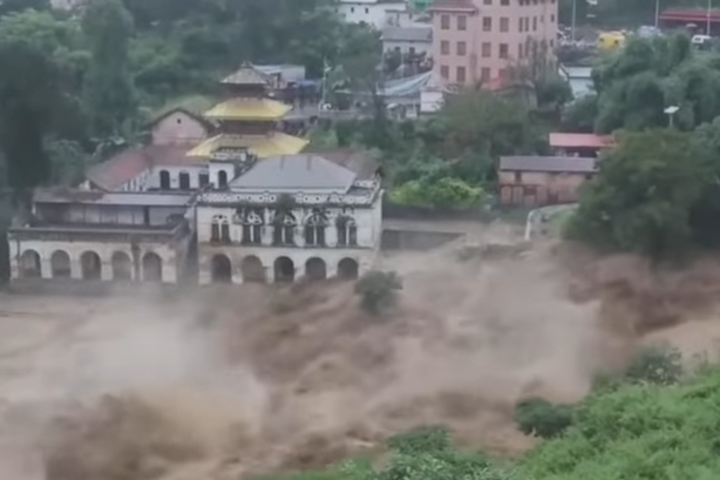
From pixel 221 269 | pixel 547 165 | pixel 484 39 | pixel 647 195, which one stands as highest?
pixel 484 39

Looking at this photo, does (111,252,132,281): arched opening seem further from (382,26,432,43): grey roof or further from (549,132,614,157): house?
(382,26,432,43): grey roof

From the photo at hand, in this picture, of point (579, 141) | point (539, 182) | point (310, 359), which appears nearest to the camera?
point (310, 359)

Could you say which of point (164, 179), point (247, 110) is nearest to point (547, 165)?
point (247, 110)

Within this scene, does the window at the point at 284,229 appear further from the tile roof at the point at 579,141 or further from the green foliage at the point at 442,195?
the tile roof at the point at 579,141

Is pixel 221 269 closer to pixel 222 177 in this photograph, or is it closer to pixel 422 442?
pixel 222 177

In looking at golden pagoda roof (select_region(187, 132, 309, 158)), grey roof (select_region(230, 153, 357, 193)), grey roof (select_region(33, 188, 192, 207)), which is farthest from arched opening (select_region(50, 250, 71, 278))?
golden pagoda roof (select_region(187, 132, 309, 158))

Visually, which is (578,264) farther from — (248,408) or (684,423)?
(684,423)

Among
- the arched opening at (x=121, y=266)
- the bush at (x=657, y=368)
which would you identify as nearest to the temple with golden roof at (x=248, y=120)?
the arched opening at (x=121, y=266)
